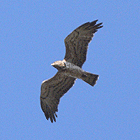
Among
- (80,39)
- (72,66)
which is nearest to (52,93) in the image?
(72,66)

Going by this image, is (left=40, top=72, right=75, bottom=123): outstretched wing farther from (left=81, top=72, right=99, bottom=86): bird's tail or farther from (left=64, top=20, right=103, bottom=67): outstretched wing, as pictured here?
(left=64, top=20, right=103, bottom=67): outstretched wing

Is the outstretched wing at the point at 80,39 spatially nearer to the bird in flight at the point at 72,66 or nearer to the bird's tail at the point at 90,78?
the bird in flight at the point at 72,66

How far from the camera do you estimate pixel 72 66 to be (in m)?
15.1

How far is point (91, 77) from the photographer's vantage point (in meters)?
15.4

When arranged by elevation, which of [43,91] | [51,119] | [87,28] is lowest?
[51,119]

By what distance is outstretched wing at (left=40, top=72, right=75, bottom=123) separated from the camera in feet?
52.9

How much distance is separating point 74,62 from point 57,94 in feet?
6.19

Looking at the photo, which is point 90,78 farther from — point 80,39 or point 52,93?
point 52,93

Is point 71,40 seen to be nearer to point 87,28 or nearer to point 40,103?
point 87,28

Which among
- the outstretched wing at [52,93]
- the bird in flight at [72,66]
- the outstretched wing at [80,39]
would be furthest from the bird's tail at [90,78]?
the outstretched wing at [52,93]

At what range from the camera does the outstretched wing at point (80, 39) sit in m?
14.9

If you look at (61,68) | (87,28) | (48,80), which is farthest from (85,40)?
(48,80)

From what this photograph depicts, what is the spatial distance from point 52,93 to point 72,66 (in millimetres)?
1940

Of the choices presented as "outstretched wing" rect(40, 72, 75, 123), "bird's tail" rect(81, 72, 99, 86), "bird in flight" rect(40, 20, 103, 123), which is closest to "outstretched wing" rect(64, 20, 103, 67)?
"bird in flight" rect(40, 20, 103, 123)
